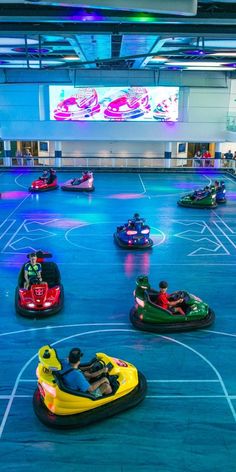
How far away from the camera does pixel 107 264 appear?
14.7 metres

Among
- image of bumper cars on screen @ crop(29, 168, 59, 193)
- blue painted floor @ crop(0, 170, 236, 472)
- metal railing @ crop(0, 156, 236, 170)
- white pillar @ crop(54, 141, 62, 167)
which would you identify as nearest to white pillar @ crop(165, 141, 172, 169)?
metal railing @ crop(0, 156, 236, 170)

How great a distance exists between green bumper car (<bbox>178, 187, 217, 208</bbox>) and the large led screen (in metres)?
12.6

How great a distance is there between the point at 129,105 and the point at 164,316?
25600mm

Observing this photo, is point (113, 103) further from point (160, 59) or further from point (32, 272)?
point (32, 272)

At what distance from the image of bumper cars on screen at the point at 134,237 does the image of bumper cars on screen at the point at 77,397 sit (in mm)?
8418

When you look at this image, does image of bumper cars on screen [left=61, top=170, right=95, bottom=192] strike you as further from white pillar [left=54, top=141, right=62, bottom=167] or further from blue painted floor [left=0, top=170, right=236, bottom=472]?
white pillar [left=54, top=141, right=62, bottom=167]

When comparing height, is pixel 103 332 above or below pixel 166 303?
below

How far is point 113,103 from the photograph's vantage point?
3331cm

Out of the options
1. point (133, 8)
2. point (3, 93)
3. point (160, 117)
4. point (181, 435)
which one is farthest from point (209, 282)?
point (3, 93)

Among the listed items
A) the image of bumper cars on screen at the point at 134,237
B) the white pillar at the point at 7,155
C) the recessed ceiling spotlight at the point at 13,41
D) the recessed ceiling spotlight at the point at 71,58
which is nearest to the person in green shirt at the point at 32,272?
the image of bumper cars on screen at the point at 134,237

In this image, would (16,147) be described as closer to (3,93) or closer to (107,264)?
(3,93)

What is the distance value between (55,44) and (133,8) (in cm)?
1466

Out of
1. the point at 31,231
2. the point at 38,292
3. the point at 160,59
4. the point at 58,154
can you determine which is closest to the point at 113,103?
the point at 58,154

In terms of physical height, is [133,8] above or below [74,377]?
above
